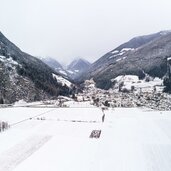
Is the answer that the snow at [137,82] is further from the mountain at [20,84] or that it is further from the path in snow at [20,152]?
the path in snow at [20,152]

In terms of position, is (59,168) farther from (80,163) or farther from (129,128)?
(129,128)

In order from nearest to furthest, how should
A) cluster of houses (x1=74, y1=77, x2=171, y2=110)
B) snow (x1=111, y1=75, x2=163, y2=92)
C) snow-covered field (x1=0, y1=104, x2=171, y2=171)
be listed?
snow-covered field (x1=0, y1=104, x2=171, y2=171), cluster of houses (x1=74, y1=77, x2=171, y2=110), snow (x1=111, y1=75, x2=163, y2=92)

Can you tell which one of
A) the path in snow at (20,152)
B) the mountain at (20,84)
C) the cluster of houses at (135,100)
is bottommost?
the path in snow at (20,152)

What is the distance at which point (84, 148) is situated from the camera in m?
32.5

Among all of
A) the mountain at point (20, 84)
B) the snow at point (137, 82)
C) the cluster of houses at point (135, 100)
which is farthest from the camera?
the snow at point (137, 82)

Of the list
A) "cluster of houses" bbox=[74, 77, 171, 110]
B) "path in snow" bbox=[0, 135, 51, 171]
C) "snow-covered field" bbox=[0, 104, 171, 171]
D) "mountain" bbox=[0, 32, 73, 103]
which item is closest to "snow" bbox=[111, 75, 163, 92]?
"cluster of houses" bbox=[74, 77, 171, 110]

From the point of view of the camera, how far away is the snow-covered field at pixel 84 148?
86.8 ft

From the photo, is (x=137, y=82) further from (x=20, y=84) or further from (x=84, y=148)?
(x=84, y=148)

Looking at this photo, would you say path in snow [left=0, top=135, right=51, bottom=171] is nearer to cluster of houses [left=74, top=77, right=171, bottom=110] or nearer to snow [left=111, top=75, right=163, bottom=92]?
cluster of houses [left=74, top=77, right=171, bottom=110]

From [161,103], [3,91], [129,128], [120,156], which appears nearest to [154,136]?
[129,128]

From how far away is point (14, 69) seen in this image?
124250 mm

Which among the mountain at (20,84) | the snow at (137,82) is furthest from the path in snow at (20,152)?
the snow at (137,82)

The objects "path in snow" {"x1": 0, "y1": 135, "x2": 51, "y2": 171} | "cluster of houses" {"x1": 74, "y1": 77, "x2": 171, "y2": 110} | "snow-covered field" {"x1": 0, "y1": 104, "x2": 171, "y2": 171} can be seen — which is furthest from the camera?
"cluster of houses" {"x1": 74, "y1": 77, "x2": 171, "y2": 110}

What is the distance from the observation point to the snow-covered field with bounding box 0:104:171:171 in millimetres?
26453
